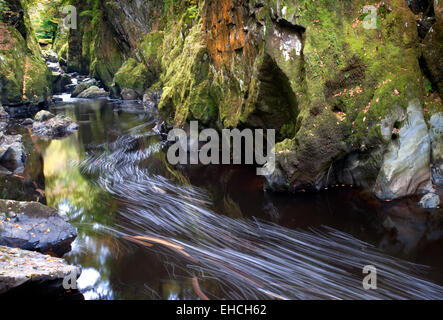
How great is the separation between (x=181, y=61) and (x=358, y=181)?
9903mm

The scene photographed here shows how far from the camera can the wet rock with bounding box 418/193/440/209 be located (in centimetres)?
606

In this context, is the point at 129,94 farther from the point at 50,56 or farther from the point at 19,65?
the point at 50,56

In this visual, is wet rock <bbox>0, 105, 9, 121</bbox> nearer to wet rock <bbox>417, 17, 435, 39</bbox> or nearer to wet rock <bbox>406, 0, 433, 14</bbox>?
wet rock <bbox>406, 0, 433, 14</bbox>

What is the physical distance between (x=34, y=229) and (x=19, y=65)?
843 inches

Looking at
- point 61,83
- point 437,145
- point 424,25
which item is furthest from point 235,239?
point 61,83

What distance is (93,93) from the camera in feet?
105

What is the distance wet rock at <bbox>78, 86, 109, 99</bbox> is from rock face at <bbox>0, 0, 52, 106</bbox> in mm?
7064

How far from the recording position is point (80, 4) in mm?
31656

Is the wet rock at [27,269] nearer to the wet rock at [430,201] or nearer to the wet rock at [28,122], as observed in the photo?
the wet rock at [430,201]

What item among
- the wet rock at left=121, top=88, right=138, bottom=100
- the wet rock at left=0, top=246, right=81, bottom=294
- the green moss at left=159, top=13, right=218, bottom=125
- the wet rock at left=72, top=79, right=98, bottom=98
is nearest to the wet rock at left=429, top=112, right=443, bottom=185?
the green moss at left=159, top=13, right=218, bottom=125

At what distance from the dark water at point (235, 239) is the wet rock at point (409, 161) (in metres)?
0.33

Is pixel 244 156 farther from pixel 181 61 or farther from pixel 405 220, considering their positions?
pixel 181 61
